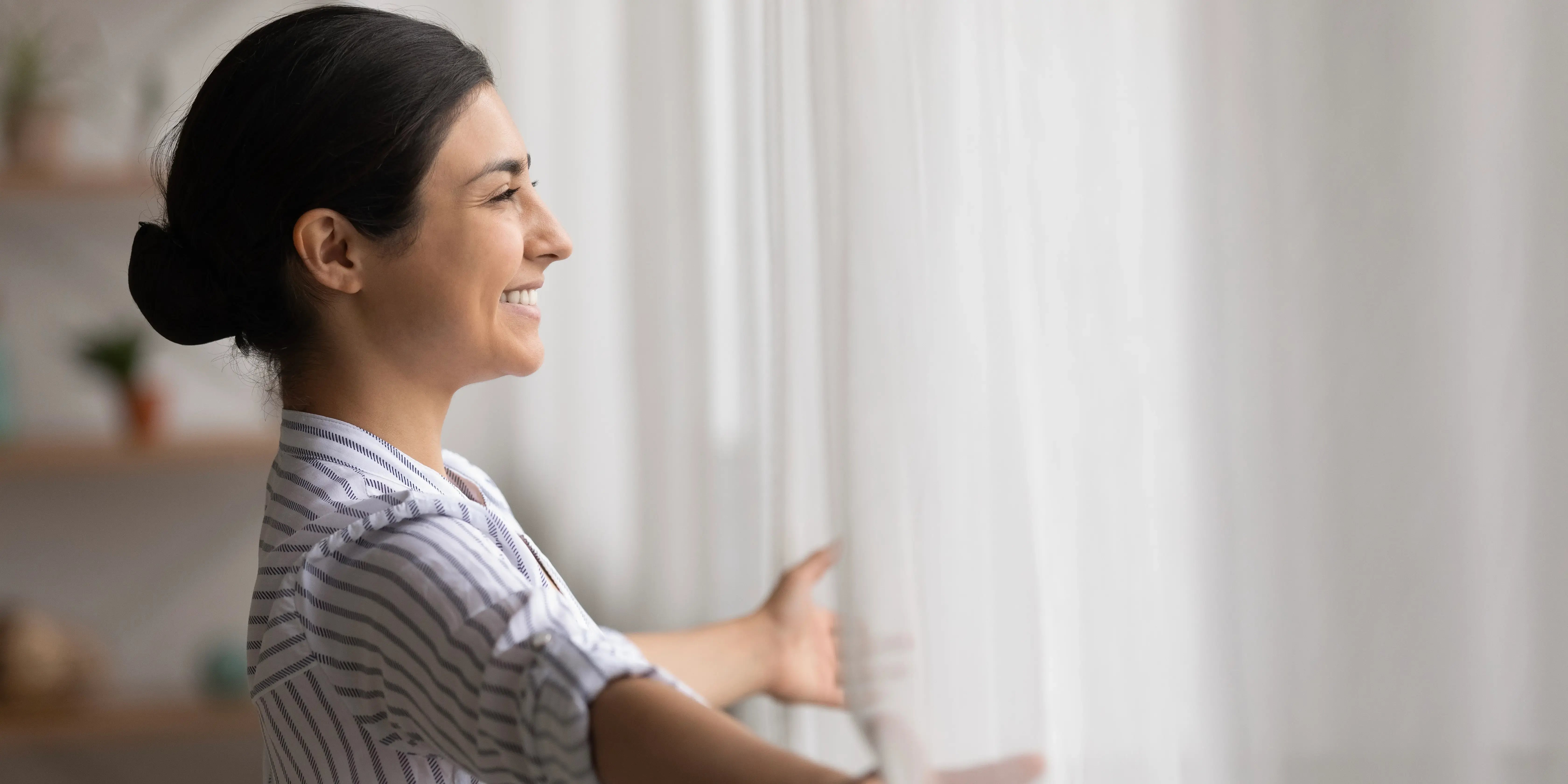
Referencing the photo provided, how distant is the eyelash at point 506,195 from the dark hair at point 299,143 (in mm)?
54

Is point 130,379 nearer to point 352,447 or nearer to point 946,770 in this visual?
point 352,447

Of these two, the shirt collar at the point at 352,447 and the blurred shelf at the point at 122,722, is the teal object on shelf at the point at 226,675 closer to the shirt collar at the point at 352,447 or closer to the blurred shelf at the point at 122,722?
the blurred shelf at the point at 122,722

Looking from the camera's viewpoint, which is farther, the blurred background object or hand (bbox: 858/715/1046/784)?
the blurred background object

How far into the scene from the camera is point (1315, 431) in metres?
0.44

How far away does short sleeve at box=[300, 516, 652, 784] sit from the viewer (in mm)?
535

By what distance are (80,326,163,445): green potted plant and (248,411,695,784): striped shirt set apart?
1469mm

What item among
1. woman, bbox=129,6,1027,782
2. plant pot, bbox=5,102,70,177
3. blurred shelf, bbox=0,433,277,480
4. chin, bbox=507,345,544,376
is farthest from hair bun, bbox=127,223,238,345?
plant pot, bbox=5,102,70,177

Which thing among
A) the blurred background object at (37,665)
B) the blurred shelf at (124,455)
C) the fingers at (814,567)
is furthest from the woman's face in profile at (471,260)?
the blurred background object at (37,665)

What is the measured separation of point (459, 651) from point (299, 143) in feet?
1.27

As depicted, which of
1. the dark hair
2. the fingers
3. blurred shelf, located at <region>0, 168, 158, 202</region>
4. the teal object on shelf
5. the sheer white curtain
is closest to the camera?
the sheer white curtain

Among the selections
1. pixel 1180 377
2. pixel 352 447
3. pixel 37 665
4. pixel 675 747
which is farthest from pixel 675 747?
pixel 37 665

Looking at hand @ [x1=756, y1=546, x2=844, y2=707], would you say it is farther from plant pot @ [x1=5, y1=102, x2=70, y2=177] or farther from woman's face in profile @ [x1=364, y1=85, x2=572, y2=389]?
plant pot @ [x1=5, y1=102, x2=70, y2=177]

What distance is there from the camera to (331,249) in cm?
79

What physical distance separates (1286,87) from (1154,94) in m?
0.08
